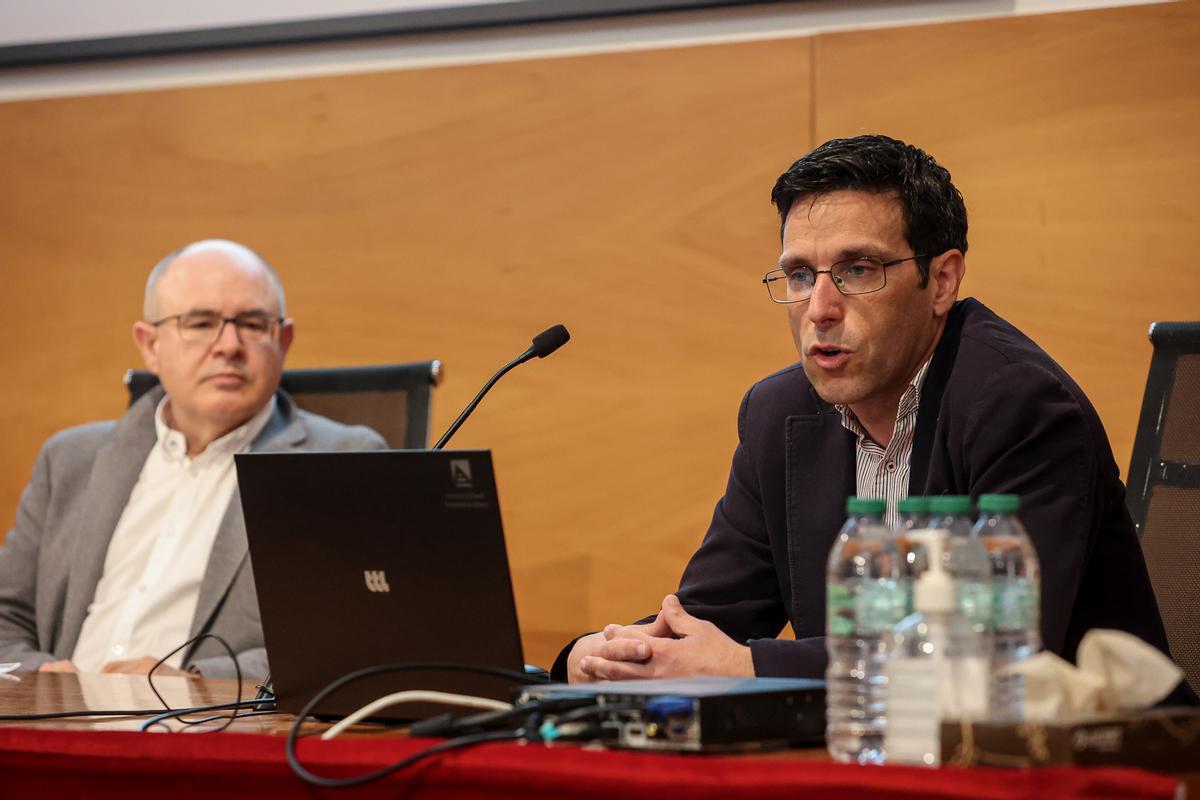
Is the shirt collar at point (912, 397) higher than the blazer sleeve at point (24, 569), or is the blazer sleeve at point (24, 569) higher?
the shirt collar at point (912, 397)

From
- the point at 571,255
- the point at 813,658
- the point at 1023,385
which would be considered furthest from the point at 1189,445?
the point at 571,255

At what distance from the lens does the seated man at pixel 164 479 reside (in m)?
2.55

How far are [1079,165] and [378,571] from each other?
76.7 inches

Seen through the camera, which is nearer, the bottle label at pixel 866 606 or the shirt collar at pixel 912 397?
the bottle label at pixel 866 606

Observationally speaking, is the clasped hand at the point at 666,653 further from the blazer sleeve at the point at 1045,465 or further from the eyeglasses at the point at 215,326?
the eyeglasses at the point at 215,326

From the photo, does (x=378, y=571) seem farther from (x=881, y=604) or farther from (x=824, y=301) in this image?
(x=824, y=301)

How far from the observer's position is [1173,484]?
5.95 ft

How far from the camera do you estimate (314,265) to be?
3238mm

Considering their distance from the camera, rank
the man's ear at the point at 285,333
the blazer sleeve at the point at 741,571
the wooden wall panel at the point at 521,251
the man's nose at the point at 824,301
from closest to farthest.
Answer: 1. the man's nose at the point at 824,301
2. the blazer sleeve at the point at 741,571
3. the man's ear at the point at 285,333
4. the wooden wall panel at the point at 521,251

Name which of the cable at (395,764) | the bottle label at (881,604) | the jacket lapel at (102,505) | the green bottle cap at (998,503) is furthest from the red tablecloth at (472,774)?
the jacket lapel at (102,505)

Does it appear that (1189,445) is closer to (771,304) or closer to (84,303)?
(771,304)

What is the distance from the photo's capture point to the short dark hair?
1.76m

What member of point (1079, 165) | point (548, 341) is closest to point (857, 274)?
point (548, 341)

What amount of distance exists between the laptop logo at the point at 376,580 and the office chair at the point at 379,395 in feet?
3.82
